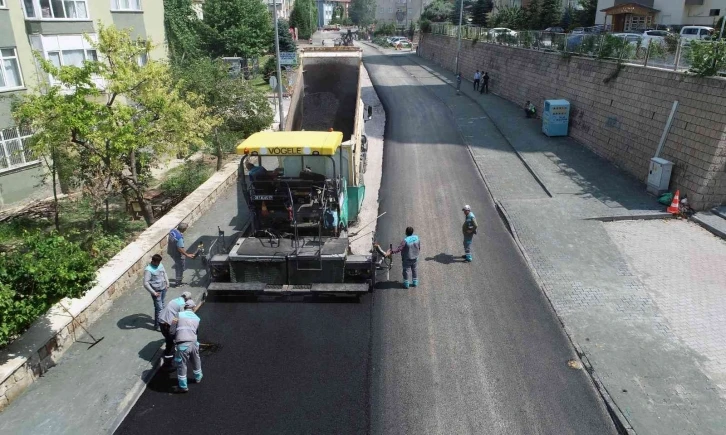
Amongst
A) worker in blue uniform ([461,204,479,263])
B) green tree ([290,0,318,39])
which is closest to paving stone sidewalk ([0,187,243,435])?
worker in blue uniform ([461,204,479,263])

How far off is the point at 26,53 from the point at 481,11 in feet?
168

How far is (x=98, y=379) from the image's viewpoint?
7.52 metres

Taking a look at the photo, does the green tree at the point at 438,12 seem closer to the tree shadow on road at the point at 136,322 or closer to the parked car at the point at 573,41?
the parked car at the point at 573,41

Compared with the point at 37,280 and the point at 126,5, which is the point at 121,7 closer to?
the point at 126,5

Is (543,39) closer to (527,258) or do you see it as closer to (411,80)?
(411,80)

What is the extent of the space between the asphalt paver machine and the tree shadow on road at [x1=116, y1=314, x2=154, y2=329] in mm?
1197

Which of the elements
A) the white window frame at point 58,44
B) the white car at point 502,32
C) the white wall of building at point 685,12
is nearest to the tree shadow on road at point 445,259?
the white window frame at point 58,44

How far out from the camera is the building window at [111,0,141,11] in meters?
23.2

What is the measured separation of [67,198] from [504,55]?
83.9 feet

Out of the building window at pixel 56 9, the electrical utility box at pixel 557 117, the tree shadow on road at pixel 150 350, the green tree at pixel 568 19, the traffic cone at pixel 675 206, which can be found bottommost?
the tree shadow on road at pixel 150 350

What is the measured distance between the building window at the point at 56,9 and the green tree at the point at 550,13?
130ft

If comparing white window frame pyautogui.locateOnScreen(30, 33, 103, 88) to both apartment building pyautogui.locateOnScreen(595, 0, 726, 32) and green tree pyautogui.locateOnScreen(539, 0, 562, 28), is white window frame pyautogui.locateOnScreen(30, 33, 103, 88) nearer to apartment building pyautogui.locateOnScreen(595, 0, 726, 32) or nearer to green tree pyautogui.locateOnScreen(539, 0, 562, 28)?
apartment building pyautogui.locateOnScreen(595, 0, 726, 32)

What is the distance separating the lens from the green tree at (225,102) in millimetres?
19156

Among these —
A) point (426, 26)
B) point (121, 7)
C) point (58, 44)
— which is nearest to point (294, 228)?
point (58, 44)
